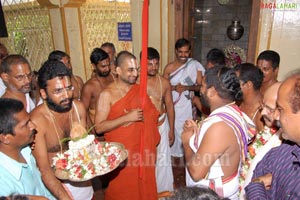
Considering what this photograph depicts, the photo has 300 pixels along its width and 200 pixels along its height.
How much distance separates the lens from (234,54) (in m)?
7.75

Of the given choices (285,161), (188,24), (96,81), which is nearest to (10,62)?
(96,81)

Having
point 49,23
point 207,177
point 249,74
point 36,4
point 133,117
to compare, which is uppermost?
point 36,4

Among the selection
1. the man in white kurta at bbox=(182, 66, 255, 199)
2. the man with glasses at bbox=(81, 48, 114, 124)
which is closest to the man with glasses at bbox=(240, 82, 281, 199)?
the man in white kurta at bbox=(182, 66, 255, 199)

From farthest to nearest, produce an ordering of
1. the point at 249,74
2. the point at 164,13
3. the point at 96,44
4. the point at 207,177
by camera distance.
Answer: the point at 96,44, the point at 164,13, the point at 249,74, the point at 207,177

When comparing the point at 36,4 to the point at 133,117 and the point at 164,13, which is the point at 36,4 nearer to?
the point at 164,13

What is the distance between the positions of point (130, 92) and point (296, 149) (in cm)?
200

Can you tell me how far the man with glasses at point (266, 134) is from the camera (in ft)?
6.66

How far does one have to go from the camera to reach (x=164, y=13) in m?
5.00

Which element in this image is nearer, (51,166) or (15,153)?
(15,153)

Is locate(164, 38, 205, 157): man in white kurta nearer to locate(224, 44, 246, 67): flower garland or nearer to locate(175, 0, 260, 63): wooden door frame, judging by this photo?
locate(175, 0, 260, 63): wooden door frame

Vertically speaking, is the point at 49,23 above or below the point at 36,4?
below

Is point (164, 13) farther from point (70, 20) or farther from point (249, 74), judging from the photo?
point (249, 74)

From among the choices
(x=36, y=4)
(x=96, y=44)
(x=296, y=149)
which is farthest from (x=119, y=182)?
(x=36, y=4)

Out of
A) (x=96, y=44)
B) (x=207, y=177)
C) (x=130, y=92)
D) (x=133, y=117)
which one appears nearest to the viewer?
(x=207, y=177)
